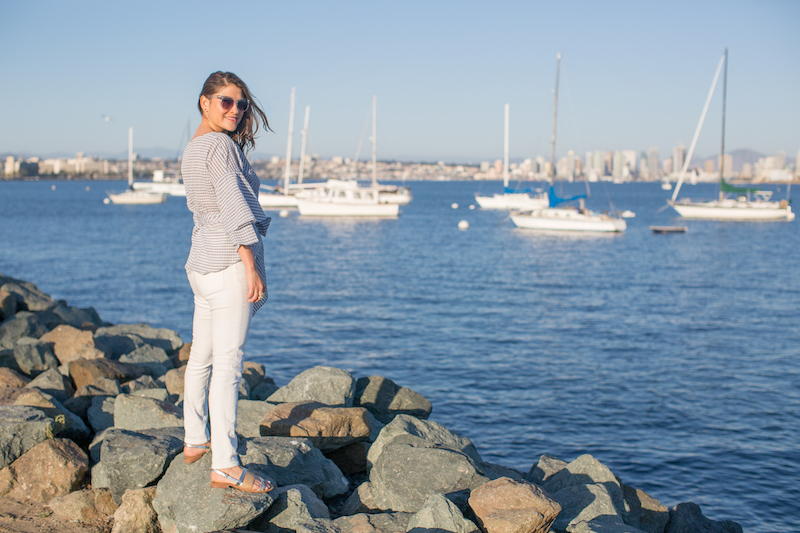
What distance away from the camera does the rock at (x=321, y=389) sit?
5.26m

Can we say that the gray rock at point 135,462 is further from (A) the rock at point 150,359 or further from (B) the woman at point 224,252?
(A) the rock at point 150,359

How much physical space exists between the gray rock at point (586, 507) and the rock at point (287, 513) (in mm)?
1526

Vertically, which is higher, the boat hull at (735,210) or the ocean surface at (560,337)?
the boat hull at (735,210)

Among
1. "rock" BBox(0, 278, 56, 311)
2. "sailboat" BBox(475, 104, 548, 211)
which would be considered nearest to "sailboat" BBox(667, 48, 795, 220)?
"sailboat" BBox(475, 104, 548, 211)

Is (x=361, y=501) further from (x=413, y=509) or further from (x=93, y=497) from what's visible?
(x=93, y=497)

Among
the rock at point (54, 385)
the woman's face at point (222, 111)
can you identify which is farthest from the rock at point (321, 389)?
the woman's face at point (222, 111)

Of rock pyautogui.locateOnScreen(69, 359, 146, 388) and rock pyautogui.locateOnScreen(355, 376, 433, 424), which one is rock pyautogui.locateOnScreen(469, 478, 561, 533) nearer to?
rock pyautogui.locateOnScreen(355, 376, 433, 424)

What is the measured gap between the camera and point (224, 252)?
2.95 metres

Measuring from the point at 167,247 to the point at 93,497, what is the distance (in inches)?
1200

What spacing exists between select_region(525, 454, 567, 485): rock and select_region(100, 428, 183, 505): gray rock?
2781 mm

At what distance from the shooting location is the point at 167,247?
32.7 meters

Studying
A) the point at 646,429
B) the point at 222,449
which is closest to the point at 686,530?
the point at 646,429

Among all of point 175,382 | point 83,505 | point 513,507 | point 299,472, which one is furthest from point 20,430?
point 513,507

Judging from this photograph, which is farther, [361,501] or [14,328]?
[14,328]
